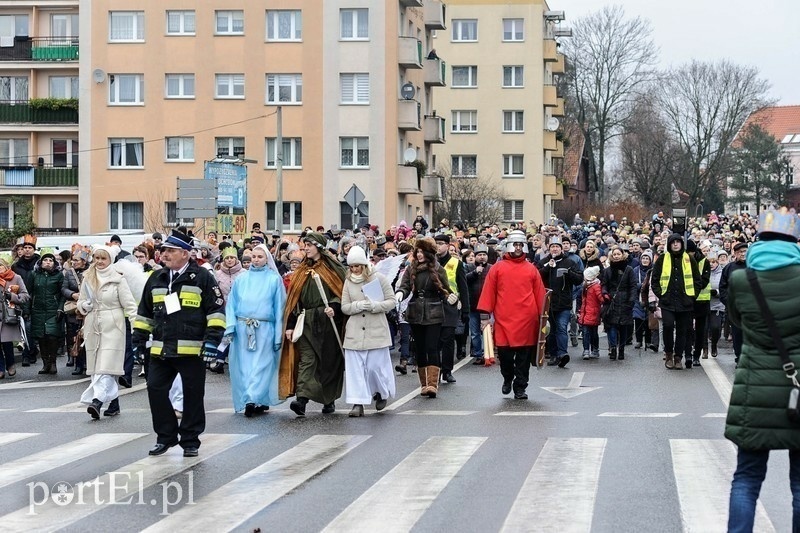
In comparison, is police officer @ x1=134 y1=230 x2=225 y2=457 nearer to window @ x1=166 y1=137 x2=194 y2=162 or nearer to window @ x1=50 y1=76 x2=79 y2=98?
window @ x1=166 y1=137 x2=194 y2=162

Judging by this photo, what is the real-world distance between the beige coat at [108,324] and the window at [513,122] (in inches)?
2515

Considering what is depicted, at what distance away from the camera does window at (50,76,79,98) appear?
61188 millimetres

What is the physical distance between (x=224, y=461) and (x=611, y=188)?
4450 inches

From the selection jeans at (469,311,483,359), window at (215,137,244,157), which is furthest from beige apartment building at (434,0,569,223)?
jeans at (469,311,483,359)

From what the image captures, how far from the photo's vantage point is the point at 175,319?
11.1 meters

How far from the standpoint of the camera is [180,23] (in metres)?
55.5

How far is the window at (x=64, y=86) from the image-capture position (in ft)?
201

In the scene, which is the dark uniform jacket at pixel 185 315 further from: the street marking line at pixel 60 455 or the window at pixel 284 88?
the window at pixel 284 88

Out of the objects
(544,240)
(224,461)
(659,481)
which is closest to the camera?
(659,481)

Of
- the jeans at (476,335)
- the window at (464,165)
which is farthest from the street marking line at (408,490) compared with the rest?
the window at (464,165)

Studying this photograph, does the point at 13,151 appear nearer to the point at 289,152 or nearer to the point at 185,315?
the point at 289,152

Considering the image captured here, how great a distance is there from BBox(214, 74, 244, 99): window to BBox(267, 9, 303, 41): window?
2.20 m

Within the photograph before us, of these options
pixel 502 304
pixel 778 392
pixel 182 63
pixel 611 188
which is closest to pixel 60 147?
pixel 182 63

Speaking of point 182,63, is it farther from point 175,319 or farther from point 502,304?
point 175,319
